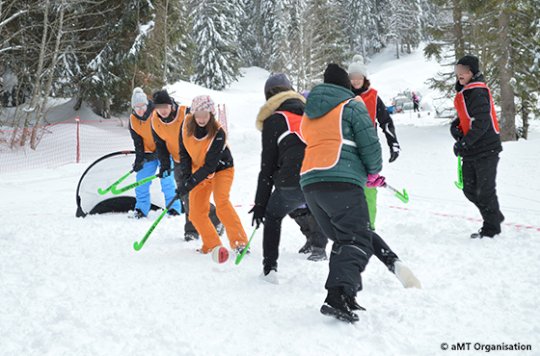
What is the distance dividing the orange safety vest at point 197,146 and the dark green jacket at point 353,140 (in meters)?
1.77

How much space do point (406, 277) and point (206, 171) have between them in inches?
81.5

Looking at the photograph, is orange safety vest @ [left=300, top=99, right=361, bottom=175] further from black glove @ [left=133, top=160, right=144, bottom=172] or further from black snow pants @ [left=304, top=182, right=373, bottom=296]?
black glove @ [left=133, top=160, right=144, bottom=172]

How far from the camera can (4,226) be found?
20.2ft

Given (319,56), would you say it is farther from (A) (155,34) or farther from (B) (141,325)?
(B) (141,325)

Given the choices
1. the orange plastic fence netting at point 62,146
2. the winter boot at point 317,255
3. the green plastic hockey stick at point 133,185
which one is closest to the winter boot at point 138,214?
the green plastic hockey stick at point 133,185

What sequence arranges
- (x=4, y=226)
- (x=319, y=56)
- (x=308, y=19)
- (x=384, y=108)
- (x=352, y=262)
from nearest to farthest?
(x=352, y=262) → (x=384, y=108) → (x=4, y=226) → (x=308, y=19) → (x=319, y=56)

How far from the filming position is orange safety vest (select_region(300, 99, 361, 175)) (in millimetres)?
3062

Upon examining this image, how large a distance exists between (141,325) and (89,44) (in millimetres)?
16717

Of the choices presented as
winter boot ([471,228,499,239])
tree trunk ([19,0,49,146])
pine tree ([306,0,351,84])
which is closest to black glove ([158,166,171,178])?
winter boot ([471,228,499,239])

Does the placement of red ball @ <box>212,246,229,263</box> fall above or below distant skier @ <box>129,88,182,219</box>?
below

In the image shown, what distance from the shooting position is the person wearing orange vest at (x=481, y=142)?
16.4 feet

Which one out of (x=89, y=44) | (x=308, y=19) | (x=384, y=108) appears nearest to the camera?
(x=384, y=108)

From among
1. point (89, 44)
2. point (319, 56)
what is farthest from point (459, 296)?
point (319, 56)

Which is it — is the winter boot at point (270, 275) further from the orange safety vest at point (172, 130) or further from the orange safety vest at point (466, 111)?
the orange safety vest at point (466, 111)
